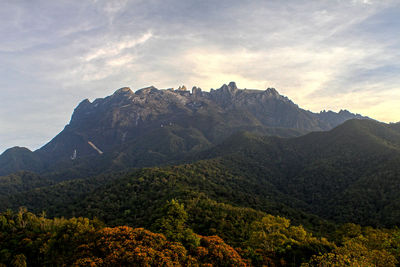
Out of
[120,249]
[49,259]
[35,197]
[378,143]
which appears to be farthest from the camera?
[378,143]

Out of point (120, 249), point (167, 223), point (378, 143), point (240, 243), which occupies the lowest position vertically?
point (240, 243)

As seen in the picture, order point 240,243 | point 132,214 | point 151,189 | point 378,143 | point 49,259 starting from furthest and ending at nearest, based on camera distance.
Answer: point 378,143
point 151,189
point 132,214
point 240,243
point 49,259

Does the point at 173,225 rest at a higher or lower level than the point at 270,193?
higher

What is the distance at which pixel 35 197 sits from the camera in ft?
591

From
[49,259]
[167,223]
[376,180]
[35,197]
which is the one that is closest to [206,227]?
[167,223]

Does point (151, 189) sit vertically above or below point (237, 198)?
above

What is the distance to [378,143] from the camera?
7574 inches

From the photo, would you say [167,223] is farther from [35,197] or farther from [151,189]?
[35,197]

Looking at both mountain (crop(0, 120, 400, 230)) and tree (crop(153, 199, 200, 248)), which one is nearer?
tree (crop(153, 199, 200, 248))

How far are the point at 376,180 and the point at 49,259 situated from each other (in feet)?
520

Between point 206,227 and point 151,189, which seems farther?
point 151,189

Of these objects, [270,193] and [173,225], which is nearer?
[173,225]

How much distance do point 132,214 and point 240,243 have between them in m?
52.9

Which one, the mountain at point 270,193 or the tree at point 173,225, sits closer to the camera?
the tree at point 173,225
